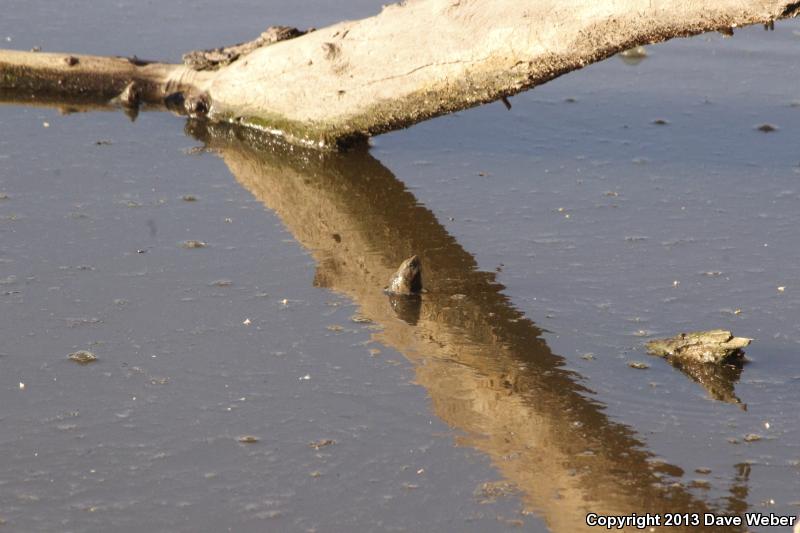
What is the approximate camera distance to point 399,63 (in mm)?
6734

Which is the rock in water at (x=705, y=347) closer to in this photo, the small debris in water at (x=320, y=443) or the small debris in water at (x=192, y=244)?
the small debris in water at (x=320, y=443)

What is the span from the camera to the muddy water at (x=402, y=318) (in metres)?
4.12

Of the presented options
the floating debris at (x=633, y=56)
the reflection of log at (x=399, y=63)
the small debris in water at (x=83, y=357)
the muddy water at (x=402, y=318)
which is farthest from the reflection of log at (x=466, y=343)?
the floating debris at (x=633, y=56)

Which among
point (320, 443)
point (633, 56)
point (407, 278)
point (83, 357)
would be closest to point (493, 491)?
point (320, 443)

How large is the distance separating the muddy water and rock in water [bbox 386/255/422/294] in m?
0.10

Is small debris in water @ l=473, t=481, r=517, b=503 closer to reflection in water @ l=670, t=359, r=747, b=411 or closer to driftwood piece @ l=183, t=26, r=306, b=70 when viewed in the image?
reflection in water @ l=670, t=359, r=747, b=411

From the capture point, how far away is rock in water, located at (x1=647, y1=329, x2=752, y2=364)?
492 centimetres

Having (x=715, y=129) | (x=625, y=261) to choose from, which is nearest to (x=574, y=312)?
(x=625, y=261)

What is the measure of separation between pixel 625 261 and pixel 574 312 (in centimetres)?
64

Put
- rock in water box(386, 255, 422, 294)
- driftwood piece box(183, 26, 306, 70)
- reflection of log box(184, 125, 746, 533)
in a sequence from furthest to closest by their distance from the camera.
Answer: driftwood piece box(183, 26, 306, 70)
rock in water box(386, 255, 422, 294)
reflection of log box(184, 125, 746, 533)

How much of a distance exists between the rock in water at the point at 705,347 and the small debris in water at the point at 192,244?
215cm

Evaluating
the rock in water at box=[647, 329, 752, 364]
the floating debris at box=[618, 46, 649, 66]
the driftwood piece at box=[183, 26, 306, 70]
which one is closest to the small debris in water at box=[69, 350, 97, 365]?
the rock in water at box=[647, 329, 752, 364]

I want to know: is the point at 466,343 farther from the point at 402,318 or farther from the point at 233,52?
the point at 233,52

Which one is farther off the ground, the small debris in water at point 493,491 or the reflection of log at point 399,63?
the reflection of log at point 399,63
